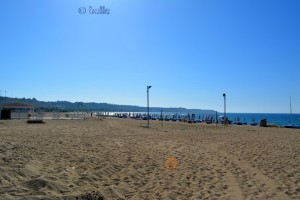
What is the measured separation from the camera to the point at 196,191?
7.52 meters

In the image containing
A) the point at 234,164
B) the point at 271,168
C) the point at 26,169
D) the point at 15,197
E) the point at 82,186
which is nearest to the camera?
the point at 15,197

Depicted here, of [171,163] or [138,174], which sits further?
[171,163]

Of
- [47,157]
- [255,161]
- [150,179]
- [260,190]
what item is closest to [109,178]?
[150,179]

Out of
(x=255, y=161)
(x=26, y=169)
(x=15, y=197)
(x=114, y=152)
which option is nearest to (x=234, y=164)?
(x=255, y=161)

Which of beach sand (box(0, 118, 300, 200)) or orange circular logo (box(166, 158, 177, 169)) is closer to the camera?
beach sand (box(0, 118, 300, 200))

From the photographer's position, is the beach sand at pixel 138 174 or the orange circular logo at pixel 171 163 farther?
the orange circular logo at pixel 171 163

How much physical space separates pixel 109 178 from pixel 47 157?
2834 millimetres

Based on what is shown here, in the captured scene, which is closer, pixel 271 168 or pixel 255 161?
pixel 271 168

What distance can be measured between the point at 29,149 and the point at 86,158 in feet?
7.40

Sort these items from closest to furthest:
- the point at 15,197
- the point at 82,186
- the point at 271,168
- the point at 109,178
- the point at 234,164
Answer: the point at 15,197
the point at 82,186
the point at 109,178
the point at 271,168
the point at 234,164

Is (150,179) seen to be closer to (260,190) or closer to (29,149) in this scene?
(260,190)

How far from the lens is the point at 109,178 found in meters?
8.39

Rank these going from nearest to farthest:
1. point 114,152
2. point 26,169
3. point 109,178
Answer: point 26,169 → point 109,178 → point 114,152

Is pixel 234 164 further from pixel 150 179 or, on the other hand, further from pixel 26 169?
pixel 26 169
